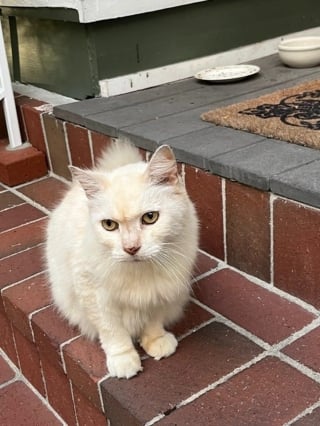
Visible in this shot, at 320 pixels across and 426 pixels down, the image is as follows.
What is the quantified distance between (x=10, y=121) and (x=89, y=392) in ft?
4.02

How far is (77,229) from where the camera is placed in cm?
119

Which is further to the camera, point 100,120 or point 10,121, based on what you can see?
point 10,121

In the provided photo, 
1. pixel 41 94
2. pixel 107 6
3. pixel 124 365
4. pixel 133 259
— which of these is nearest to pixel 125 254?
pixel 133 259

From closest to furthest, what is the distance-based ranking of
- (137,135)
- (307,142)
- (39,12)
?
1. (307,142)
2. (137,135)
3. (39,12)

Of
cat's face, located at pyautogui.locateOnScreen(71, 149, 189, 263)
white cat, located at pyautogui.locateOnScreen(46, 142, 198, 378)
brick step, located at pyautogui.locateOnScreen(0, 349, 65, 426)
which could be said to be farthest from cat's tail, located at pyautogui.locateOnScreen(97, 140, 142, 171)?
brick step, located at pyautogui.locateOnScreen(0, 349, 65, 426)

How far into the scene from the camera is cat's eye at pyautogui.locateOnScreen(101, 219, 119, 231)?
1.03 m

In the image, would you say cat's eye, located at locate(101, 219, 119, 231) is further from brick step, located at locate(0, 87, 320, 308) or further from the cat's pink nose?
brick step, located at locate(0, 87, 320, 308)

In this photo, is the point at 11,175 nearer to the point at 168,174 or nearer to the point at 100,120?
the point at 100,120

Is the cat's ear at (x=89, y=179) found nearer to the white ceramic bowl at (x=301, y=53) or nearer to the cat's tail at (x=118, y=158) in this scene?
the cat's tail at (x=118, y=158)

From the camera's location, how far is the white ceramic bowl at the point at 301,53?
6.85 ft

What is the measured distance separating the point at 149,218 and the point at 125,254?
0.25 feet

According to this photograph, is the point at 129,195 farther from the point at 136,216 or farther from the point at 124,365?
the point at 124,365

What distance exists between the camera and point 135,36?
206 cm

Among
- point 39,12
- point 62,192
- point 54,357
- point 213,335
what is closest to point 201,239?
point 213,335
